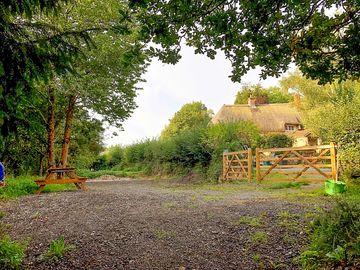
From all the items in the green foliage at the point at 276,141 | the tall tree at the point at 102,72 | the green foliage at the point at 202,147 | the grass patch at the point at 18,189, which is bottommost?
the grass patch at the point at 18,189

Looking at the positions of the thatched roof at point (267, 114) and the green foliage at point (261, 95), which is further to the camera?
the green foliage at point (261, 95)

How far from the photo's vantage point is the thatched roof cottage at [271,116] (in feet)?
129

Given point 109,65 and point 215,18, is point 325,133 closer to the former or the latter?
point 109,65

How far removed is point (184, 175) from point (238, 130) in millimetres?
3930

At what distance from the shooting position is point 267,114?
41281 millimetres

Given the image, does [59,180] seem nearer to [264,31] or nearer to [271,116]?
[264,31]

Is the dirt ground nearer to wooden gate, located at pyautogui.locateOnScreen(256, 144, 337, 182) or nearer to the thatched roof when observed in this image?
wooden gate, located at pyautogui.locateOnScreen(256, 144, 337, 182)

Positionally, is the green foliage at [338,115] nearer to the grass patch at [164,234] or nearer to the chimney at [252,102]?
the grass patch at [164,234]

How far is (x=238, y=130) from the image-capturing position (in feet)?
52.2

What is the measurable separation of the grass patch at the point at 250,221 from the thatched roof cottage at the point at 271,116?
34.0 m

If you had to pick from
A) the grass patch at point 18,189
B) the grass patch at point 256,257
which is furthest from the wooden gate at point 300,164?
the grass patch at point 18,189

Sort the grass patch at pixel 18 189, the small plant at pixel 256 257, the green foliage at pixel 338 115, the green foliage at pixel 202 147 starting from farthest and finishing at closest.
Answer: the green foliage at pixel 202 147 < the grass patch at pixel 18 189 < the green foliage at pixel 338 115 < the small plant at pixel 256 257

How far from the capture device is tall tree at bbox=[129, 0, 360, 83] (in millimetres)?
3590

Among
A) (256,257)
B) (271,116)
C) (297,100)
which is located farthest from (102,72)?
(271,116)
